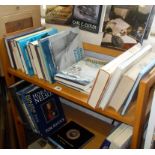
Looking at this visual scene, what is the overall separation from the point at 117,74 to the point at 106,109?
0.17 m

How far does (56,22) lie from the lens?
140cm

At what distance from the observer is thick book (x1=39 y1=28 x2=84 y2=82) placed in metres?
1.08

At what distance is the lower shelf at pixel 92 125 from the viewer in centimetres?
130

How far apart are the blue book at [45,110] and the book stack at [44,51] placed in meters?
0.13

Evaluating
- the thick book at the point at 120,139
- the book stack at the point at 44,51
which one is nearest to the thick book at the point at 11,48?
the book stack at the point at 44,51

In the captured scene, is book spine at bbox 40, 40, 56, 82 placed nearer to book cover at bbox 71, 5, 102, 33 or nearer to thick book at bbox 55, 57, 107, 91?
thick book at bbox 55, 57, 107, 91

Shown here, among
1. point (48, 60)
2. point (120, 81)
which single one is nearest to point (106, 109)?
point (120, 81)

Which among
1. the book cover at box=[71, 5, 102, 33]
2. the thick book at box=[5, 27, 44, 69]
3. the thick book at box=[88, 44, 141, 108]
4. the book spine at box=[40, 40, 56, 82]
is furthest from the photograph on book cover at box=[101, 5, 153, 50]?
the thick book at box=[5, 27, 44, 69]

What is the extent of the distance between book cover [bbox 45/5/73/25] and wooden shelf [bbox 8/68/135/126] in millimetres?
385

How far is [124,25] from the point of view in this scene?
1129mm

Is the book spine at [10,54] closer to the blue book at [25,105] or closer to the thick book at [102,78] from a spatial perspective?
the blue book at [25,105]

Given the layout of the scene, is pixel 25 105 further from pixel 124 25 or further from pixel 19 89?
pixel 124 25
